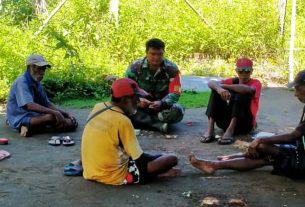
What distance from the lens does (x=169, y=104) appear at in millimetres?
6941

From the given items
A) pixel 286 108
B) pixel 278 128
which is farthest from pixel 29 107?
pixel 286 108

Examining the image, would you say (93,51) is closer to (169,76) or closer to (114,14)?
(114,14)

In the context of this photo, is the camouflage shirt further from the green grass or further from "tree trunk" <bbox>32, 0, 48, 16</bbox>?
"tree trunk" <bbox>32, 0, 48, 16</bbox>

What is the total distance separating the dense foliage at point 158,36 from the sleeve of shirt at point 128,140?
5.56 metres

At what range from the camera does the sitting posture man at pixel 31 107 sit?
658 centimetres

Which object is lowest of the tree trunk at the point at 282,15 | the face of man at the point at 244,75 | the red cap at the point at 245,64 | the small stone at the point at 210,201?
the small stone at the point at 210,201

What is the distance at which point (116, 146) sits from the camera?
4473 millimetres

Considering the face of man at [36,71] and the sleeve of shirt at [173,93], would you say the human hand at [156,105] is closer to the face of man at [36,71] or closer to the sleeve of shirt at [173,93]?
the sleeve of shirt at [173,93]

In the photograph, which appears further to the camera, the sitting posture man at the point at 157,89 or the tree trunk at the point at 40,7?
the tree trunk at the point at 40,7

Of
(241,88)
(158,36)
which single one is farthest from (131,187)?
(158,36)

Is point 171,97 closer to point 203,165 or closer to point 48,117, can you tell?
point 48,117

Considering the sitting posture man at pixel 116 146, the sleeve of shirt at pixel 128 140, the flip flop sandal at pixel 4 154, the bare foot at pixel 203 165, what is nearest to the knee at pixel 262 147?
the bare foot at pixel 203 165

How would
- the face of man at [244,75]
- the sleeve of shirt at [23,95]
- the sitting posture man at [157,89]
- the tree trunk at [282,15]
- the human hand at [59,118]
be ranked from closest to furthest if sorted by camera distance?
1. the face of man at [244,75]
2. the sleeve of shirt at [23,95]
3. the human hand at [59,118]
4. the sitting posture man at [157,89]
5. the tree trunk at [282,15]

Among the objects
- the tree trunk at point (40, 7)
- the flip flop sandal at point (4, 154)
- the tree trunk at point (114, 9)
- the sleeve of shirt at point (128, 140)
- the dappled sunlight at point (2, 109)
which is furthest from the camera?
the tree trunk at point (40, 7)
